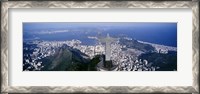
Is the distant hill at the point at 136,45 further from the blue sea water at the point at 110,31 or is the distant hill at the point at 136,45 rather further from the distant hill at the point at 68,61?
the distant hill at the point at 68,61

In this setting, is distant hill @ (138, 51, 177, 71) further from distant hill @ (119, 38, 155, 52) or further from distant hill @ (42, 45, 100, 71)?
distant hill @ (42, 45, 100, 71)

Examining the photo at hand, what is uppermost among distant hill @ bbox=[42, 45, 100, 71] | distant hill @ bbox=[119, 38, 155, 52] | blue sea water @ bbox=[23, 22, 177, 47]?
blue sea water @ bbox=[23, 22, 177, 47]

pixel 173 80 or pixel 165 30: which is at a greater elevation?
pixel 165 30

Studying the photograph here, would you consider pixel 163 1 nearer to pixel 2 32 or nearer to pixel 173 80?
pixel 173 80

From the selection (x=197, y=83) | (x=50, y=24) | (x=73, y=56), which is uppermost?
(x=50, y=24)

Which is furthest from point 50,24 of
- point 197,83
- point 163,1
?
point 197,83

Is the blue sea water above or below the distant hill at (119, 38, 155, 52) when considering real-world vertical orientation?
above

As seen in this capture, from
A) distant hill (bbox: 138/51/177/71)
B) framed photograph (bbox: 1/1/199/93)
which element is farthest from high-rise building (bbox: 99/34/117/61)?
distant hill (bbox: 138/51/177/71)

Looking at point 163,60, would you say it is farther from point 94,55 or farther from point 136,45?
point 94,55

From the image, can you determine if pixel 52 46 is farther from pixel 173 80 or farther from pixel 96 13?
pixel 173 80
